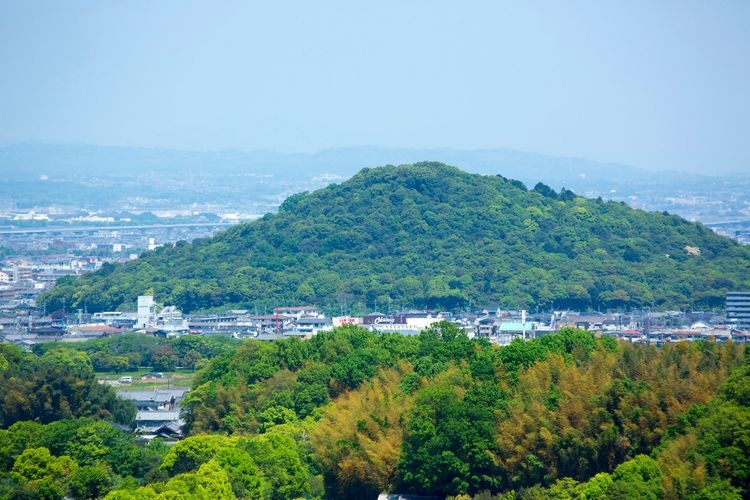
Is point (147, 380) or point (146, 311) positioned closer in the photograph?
point (147, 380)

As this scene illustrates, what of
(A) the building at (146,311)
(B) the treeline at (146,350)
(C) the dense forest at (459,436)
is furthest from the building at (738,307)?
(C) the dense forest at (459,436)

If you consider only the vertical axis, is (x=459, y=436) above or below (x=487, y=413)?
below

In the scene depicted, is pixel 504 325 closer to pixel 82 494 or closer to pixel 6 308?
pixel 6 308

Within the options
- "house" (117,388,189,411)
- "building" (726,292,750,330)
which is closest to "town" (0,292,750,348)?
"building" (726,292,750,330)

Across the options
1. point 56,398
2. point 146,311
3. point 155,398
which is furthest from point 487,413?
point 146,311

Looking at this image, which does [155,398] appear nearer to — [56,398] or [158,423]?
[158,423]

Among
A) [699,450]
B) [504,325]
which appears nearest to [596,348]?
[699,450]

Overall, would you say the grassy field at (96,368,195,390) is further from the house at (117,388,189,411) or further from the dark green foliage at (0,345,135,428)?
the dark green foliage at (0,345,135,428)
